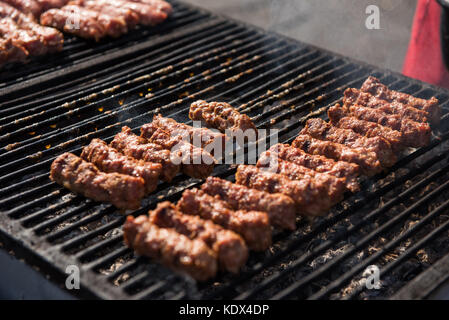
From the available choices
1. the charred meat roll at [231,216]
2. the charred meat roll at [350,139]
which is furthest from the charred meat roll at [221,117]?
the charred meat roll at [231,216]

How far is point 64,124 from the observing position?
481 centimetres

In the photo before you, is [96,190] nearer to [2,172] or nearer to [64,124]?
[2,172]

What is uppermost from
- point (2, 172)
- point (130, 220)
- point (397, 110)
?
point (397, 110)

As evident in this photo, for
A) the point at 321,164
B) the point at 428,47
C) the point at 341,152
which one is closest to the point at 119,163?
the point at 321,164

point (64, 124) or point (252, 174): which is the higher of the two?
point (252, 174)

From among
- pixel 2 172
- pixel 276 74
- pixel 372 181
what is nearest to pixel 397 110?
pixel 372 181

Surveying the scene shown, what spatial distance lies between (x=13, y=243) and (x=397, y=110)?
3.30 m

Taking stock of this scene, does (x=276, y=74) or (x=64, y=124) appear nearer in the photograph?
(x=64, y=124)

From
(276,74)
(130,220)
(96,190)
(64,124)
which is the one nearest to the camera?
(130,220)

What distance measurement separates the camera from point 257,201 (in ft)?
11.0

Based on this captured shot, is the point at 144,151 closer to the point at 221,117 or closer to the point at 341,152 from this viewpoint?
the point at 221,117

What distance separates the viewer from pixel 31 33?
5.74 metres
